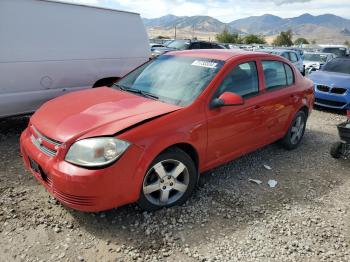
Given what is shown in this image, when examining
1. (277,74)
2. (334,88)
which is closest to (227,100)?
(277,74)

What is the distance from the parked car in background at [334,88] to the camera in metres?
8.74

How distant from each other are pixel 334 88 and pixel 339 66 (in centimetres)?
147

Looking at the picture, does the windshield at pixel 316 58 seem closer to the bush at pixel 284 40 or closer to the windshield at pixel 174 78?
the windshield at pixel 174 78

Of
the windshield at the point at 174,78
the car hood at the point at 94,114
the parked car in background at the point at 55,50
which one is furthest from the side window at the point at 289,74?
the parked car in background at the point at 55,50

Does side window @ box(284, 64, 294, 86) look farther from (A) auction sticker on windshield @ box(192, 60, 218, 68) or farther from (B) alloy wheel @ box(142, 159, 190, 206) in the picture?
(B) alloy wheel @ box(142, 159, 190, 206)

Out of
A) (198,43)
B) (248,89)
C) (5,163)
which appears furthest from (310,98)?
(198,43)

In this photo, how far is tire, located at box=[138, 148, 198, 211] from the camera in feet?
11.0

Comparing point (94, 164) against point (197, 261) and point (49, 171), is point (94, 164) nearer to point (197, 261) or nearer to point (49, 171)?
point (49, 171)

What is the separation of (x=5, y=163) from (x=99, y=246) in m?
2.25

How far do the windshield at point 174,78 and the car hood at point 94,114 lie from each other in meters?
0.21

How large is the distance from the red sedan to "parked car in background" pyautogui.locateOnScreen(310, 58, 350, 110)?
4383 millimetres

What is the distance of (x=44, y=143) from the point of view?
3295mm

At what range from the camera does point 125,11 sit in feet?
21.3

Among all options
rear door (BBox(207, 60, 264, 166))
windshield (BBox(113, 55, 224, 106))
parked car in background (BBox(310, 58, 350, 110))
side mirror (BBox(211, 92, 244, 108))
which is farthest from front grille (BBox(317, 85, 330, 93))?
side mirror (BBox(211, 92, 244, 108))
